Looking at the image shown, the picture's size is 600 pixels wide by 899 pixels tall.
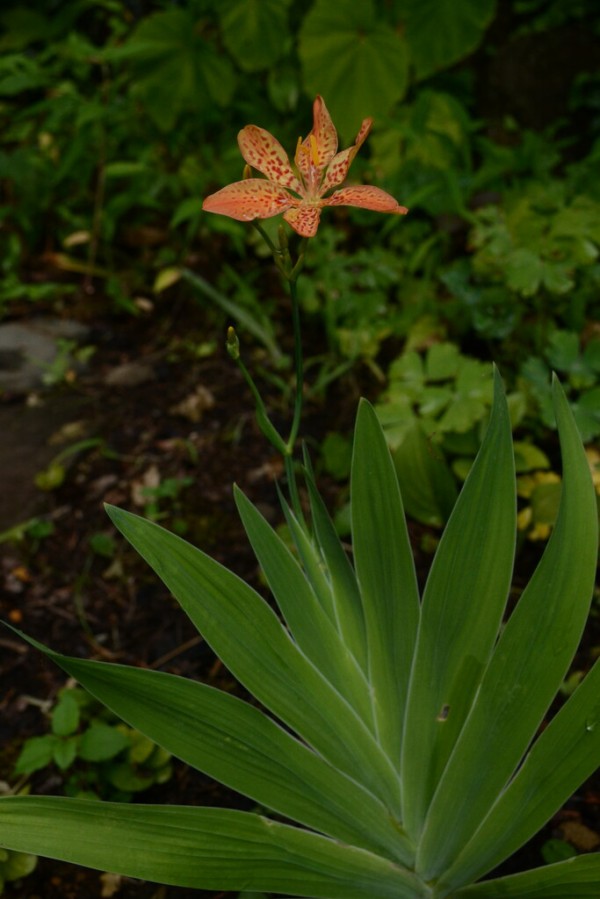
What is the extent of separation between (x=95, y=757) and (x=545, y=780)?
69 centimetres

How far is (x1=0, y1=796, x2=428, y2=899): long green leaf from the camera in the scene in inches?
30.2

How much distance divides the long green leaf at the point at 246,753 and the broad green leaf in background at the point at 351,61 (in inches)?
61.1

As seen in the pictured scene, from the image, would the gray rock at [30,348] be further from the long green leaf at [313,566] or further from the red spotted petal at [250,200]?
the red spotted petal at [250,200]

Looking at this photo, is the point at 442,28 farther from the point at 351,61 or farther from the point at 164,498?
the point at 164,498

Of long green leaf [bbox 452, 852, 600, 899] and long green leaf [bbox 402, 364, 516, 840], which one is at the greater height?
long green leaf [bbox 402, 364, 516, 840]

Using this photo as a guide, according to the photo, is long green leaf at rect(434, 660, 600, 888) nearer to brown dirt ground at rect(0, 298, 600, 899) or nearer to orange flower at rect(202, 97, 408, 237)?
brown dirt ground at rect(0, 298, 600, 899)

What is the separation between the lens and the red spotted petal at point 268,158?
0.86 metres

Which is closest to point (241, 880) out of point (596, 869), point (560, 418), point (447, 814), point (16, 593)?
point (447, 814)

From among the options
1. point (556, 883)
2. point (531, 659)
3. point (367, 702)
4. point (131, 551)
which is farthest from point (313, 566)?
point (131, 551)

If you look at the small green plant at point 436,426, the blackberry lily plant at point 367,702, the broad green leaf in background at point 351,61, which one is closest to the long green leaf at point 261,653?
the blackberry lily plant at point 367,702

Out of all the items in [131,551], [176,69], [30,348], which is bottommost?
[131,551]

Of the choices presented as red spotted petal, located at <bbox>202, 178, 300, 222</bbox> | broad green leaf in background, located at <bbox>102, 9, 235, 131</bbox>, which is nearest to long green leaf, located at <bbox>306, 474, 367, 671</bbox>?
red spotted petal, located at <bbox>202, 178, 300, 222</bbox>

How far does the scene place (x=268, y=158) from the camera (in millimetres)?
867

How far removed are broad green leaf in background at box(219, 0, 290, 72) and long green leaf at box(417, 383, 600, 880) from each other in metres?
1.66
